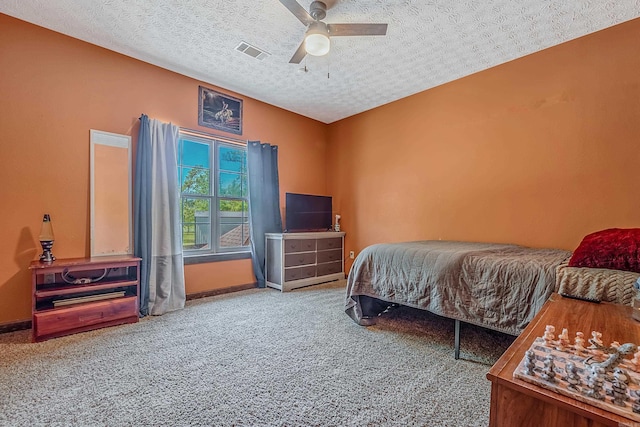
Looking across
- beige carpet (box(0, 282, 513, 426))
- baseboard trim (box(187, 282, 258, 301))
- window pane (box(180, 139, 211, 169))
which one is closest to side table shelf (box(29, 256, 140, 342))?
beige carpet (box(0, 282, 513, 426))

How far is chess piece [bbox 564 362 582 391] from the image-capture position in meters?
0.75

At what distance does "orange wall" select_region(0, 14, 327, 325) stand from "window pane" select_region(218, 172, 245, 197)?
1.02 meters

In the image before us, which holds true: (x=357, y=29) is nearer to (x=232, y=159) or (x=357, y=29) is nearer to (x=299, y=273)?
(x=232, y=159)

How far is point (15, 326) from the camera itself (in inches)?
101

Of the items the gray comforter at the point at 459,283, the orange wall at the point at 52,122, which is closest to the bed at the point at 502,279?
the gray comforter at the point at 459,283

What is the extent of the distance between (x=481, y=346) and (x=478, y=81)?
9.67 feet

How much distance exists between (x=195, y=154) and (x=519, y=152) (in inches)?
154

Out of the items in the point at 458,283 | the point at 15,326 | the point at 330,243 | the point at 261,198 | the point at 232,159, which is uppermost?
the point at 232,159

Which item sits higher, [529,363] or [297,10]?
[297,10]

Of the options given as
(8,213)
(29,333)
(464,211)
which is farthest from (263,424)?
(464,211)

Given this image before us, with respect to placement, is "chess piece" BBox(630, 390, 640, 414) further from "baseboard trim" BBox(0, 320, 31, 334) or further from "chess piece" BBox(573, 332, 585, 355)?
"baseboard trim" BBox(0, 320, 31, 334)

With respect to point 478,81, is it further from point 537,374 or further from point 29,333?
point 29,333

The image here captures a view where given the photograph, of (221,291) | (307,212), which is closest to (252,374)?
(221,291)

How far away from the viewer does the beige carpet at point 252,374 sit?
4.87 ft
